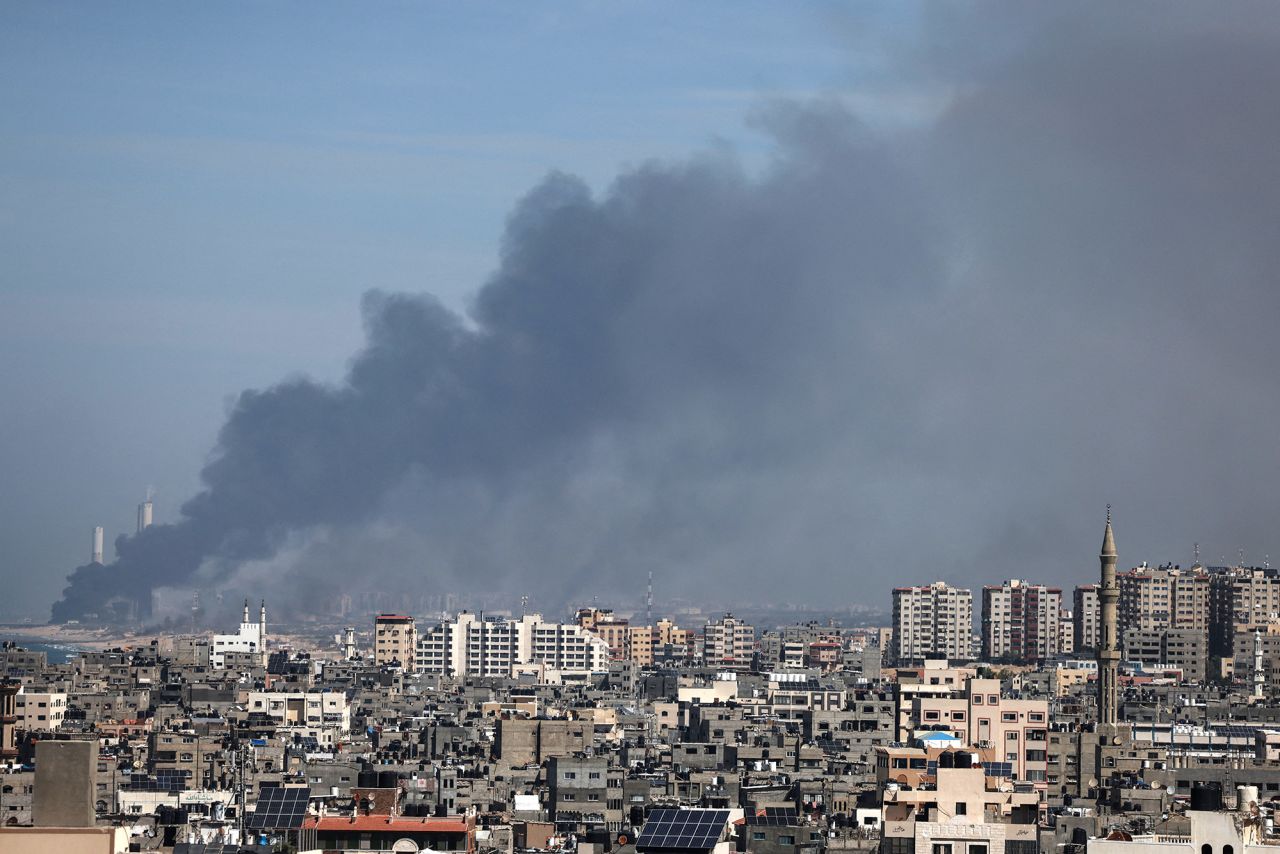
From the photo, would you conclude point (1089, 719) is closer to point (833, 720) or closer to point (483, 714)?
point (833, 720)

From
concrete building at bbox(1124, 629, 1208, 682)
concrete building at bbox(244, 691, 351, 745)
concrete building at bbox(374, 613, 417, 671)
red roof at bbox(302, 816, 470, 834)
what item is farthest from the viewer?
concrete building at bbox(374, 613, 417, 671)

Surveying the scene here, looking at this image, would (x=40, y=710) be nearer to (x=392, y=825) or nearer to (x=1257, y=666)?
(x=392, y=825)

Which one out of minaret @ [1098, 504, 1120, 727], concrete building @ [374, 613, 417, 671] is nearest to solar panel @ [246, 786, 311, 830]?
minaret @ [1098, 504, 1120, 727]

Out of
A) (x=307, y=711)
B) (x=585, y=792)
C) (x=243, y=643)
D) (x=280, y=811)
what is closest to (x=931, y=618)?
(x=243, y=643)

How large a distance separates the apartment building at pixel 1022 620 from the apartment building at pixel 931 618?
1.54m

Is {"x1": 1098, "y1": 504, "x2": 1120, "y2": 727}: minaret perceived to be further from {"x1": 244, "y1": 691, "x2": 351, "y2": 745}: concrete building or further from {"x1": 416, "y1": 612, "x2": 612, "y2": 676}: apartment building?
{"x1": 416, "y1": 612, "x2": 612, "y2": 676}: apartment building

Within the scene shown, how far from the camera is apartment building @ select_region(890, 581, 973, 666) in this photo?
19650 cm

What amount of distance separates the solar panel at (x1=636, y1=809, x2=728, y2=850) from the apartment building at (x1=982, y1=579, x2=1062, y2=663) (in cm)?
15471

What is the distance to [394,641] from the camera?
180625 mm

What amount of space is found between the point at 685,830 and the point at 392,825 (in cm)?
470

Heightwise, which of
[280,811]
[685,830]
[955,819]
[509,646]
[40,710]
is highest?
[509,646]

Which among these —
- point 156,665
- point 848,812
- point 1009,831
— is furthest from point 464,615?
point 1009,831

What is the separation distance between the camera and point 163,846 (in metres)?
45.8

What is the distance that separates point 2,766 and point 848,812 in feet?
78.2
